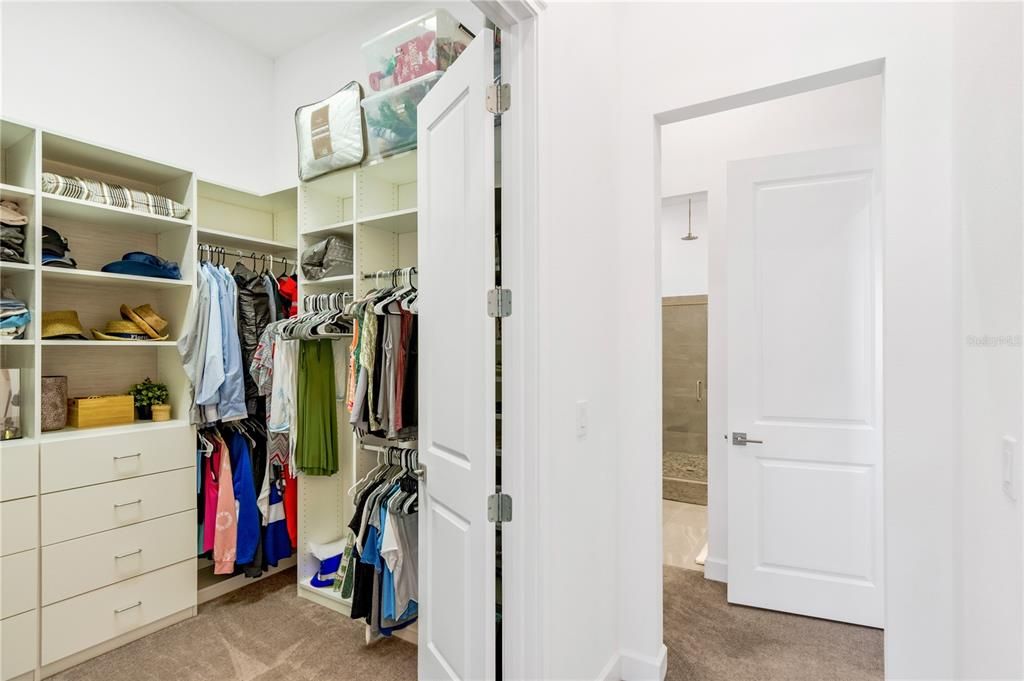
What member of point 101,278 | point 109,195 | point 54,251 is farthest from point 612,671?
point 109,195

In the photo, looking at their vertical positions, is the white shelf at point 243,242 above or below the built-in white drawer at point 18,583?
above

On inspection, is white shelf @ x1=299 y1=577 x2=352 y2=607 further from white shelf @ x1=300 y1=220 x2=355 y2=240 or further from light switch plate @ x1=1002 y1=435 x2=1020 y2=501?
light switch plate @ x1=1002 y1=435 x2=1020 y2=501

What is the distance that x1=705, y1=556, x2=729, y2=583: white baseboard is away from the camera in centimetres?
282

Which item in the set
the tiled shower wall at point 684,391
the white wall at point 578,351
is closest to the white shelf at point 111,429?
the white wall at point 578,351

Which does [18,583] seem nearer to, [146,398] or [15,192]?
[146,398]

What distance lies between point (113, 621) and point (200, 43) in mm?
3045

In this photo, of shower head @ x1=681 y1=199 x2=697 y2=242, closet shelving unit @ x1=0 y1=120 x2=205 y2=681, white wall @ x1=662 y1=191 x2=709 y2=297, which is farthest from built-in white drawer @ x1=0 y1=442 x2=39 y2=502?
shower head @ x1=681 y1=199 x2=697 y2=242

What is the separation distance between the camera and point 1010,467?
112 cm

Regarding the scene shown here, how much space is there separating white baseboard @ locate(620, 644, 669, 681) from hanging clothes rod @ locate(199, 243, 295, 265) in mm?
2777

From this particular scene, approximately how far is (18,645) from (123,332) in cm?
127

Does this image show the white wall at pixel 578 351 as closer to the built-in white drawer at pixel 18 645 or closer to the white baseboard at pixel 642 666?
the white baseboard at pixel 642 666

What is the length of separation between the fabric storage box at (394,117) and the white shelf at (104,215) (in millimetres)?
1007

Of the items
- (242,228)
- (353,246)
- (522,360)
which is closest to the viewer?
(522,360)

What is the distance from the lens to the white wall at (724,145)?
8.48ft
